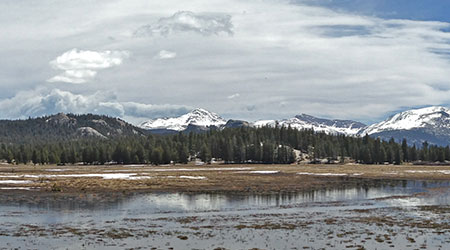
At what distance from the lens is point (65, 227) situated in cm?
3744

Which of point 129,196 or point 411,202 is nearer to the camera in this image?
point 411,202

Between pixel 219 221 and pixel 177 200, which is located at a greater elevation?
pixel 177 200

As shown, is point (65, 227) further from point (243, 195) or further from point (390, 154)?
point (390, 154)

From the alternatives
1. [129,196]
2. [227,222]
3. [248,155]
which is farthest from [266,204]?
[248,155]

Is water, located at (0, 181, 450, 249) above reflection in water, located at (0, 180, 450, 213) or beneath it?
beneath

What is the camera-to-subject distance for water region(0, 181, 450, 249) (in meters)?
32.0

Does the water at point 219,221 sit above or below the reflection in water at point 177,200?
below

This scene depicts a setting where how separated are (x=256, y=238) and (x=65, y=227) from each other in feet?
48.2

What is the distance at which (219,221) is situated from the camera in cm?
4072

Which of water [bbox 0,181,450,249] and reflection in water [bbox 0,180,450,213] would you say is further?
reflection in water [bbox 0,180,450,213]

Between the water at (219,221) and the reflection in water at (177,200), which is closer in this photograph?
the water at (219,221)

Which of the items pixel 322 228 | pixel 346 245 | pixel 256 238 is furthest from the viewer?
pixel 322 228

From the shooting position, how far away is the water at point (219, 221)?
105 ft

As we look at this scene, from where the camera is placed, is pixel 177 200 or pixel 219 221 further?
pixel 177 200
